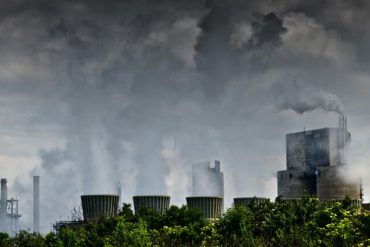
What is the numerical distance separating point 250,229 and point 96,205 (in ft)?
177

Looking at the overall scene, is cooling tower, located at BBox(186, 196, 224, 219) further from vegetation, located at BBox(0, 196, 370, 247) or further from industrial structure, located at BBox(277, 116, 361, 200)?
industrial structure, located at BBox(277, 116, 361, 200)

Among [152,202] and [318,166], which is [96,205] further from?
[318,166]

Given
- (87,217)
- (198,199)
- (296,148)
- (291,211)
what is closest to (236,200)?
(198,199)

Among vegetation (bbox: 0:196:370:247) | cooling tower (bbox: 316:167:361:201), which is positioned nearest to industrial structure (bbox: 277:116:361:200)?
cooling tower (bbox: 316:167:361:201)

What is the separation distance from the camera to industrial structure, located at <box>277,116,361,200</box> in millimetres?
176375

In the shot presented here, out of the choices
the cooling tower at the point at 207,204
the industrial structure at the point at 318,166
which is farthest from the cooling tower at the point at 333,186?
the cooling tower at the point at 207,204

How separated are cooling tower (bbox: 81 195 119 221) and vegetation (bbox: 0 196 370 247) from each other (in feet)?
92.5

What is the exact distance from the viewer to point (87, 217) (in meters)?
123

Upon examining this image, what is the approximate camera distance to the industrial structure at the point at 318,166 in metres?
176

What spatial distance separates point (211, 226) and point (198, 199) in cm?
4284

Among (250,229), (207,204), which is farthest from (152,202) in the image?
(250,229)

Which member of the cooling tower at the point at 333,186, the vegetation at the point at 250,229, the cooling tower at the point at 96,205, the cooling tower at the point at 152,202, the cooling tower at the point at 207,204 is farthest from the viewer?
the cooling tower at the point at 333,186

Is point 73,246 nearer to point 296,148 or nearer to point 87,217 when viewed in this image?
point 87,217

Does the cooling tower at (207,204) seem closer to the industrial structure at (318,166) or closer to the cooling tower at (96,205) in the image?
the cooling tower at (96,205)
